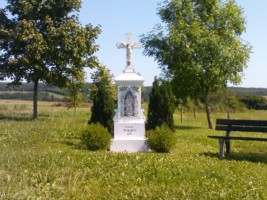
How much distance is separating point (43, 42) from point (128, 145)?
12366 mm

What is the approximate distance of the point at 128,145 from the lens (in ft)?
43.0

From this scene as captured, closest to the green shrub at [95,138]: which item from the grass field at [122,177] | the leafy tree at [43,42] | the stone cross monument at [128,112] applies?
the stone cross monument at [128,112]

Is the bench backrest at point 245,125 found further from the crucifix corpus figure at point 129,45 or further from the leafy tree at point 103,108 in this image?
the leafy tree at point 103,108

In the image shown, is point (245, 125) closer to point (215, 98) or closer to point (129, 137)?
point (129, 137)

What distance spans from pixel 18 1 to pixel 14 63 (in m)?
3.57

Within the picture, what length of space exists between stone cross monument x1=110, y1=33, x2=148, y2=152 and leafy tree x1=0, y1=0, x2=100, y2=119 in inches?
411

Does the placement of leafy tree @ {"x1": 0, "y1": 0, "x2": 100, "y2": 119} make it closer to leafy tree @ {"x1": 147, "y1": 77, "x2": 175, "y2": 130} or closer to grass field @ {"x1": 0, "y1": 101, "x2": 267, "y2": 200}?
leafy tree @ {"x1": 147, "y1": 77, "x2": 175, "y2": 130}

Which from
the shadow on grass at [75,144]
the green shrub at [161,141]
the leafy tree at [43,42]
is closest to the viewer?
the green shrub at [161,141]

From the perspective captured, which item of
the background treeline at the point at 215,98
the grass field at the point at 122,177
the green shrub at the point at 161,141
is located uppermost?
the background treeline at the point at 215,98

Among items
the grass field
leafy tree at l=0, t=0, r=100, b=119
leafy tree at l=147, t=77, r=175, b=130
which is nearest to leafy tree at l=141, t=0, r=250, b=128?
leafy tree at l=0, t=0, r=100, b=119

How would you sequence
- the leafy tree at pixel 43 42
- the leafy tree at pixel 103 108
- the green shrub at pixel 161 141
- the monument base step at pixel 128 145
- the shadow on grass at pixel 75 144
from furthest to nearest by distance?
the leafy tree at pixel 43 42, the leafy tree at pixel 103 108, the monument base step at pixel 128 145, the shadow on grass at pixel 75 144, the green shrub at pixel 161 141

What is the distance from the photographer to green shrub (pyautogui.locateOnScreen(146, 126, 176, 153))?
12.4m

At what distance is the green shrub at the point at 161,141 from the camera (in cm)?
1235

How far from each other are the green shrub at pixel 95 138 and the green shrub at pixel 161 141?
1.31m
